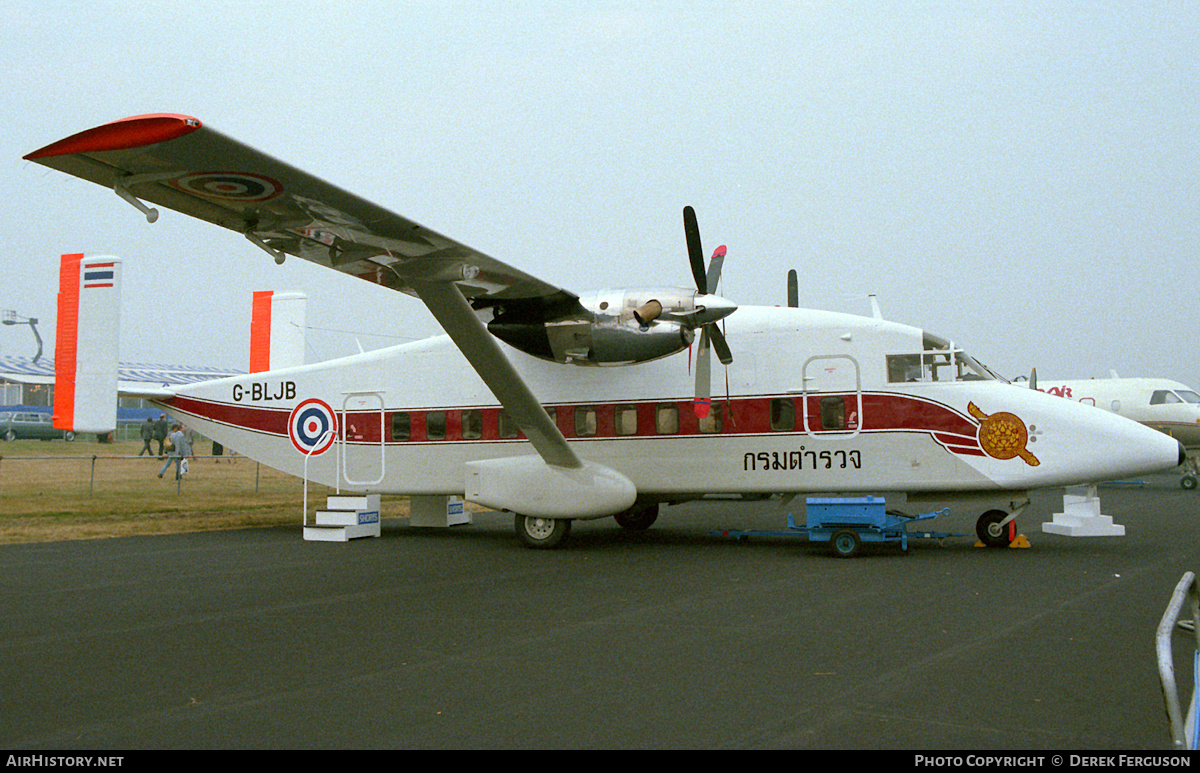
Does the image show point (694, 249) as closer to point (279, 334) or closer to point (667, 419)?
point (667, 419)

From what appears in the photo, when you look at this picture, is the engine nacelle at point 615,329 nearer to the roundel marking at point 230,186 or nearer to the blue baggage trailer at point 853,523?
the blue baggage trailer at point 853,523

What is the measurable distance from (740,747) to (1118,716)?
6.92 ft

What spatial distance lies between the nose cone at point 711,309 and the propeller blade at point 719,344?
2.06ft

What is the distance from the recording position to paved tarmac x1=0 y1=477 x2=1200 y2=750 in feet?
13.9

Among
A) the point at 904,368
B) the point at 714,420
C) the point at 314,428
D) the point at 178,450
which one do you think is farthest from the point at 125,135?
the point at 178,450

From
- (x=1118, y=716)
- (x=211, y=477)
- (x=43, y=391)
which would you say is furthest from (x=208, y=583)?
(x=43, y=391)

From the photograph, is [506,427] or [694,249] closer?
[694,249]

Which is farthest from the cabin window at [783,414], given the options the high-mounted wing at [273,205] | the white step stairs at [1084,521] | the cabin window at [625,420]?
the white step stairs at [1084,521]

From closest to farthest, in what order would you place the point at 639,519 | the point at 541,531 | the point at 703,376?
1. the point at 703,376
2. the point at 541,531
3. the point at 639,519

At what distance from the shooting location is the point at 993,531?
11.6 metres

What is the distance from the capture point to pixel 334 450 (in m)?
15.0

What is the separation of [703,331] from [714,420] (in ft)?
4.79

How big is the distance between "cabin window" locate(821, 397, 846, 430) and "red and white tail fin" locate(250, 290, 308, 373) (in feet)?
35.0
